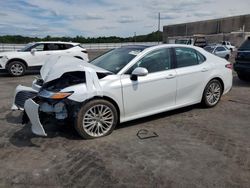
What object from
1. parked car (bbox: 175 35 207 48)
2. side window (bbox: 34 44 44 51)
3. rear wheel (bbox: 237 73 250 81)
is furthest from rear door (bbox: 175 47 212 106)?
parked car (bbox: 175 35 207 48)

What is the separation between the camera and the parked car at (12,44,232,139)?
437 cm

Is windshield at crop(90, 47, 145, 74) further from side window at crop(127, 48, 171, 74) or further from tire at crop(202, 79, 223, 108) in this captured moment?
tire at crop(202, 79, 223, 108)

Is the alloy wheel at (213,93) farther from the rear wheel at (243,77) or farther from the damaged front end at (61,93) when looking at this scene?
the rear wheel at (243,77)

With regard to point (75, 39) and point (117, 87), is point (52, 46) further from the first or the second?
point (75, 39)

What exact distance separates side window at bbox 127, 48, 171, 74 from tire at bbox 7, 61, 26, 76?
866 centimetres

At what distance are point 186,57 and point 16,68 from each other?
8.89 metres

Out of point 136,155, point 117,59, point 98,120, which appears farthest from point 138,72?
point 136,155

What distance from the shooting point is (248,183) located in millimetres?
3195

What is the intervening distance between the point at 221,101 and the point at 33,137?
4.71m

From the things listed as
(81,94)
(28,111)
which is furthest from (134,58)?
(28,111)

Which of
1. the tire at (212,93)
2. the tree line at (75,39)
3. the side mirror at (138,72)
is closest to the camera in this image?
the side mirror at (138,72)

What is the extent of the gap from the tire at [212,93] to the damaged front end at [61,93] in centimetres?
259

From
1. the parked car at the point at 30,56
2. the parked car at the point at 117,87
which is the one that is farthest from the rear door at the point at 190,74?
the parked car at the point at 30,56

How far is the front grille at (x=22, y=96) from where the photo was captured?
4794mm
